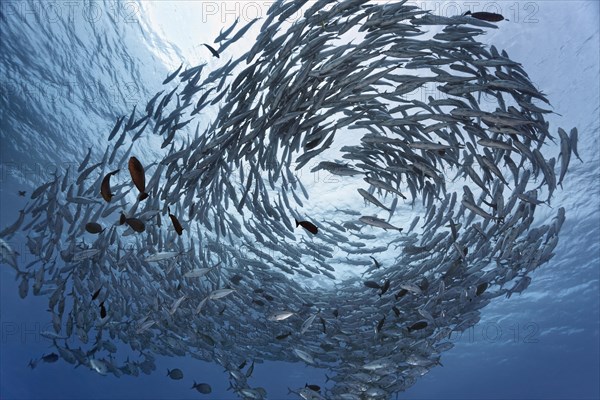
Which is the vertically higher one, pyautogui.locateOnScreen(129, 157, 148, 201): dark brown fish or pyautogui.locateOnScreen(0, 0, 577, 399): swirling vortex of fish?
pyautogui.locateOnScreen(0, 0, 577, 399): swirling vortex of fish

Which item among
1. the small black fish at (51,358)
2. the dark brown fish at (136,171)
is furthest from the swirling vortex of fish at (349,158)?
the small black fish at (51,358)

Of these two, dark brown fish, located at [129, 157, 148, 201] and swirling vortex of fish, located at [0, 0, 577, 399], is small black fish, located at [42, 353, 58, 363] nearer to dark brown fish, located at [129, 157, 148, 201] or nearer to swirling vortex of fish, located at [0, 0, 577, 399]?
swirling vortex of fish, located at [0, 0, 577, 399]

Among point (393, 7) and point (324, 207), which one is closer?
point (393, 7)

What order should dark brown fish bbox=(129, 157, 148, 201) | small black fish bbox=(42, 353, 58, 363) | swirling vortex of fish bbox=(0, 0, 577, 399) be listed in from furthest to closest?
small black fish bbox=(42, 353, 58, 363), swirling vortex of fish bbox=(0, 0, 577, 399), dark brown fish bbox=(129, 157, 148, 201)

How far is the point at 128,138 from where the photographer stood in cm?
1463

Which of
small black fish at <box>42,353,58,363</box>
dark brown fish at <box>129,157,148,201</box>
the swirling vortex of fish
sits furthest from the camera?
small black fish at <box>42,353,58,363</box>

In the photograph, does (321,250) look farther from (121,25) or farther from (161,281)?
(121,25)

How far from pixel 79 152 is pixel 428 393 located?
6720 centimetres

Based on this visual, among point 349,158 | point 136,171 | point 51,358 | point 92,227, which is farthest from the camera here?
point 51,358

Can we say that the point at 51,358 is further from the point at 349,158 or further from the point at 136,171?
the point at 136,171

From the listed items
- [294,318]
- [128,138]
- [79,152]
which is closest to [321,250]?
[294,318]

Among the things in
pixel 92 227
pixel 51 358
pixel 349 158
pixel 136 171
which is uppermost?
pixel 349 158

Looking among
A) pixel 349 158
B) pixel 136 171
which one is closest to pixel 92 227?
pixel 136 171

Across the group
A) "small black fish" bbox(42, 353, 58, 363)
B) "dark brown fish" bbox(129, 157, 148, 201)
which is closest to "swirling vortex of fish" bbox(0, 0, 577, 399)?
"dark brown fish" bbox(129, 157, 148, 201)
